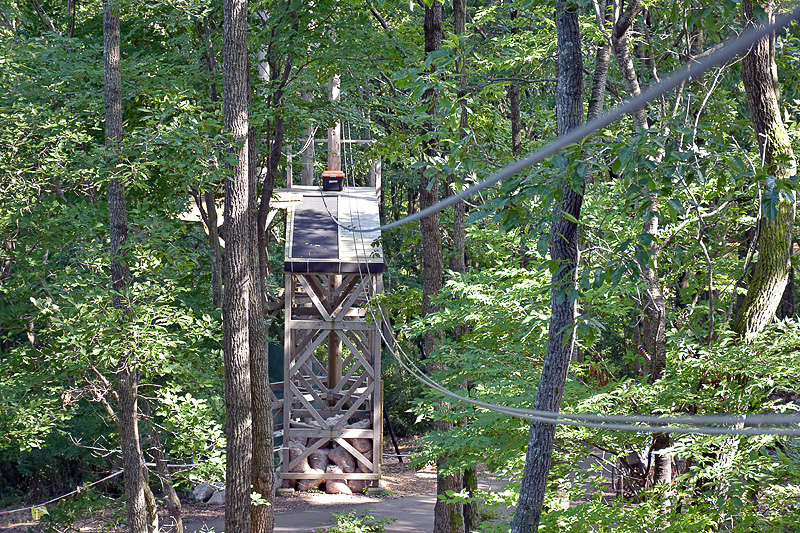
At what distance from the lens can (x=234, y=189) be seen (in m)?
9.05

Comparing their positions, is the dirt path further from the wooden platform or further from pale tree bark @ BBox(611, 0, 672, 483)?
pale tree bark @ BBox(611, 0, 672, 483)

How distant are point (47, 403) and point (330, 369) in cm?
852

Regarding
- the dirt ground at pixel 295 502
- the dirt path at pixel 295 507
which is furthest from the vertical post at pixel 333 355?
the dirt path at pixel 295 507

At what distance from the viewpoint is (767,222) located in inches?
249

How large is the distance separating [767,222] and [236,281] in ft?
19.4

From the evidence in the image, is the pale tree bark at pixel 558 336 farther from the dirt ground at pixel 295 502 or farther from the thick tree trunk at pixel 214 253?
the thick tree trunk at pixel 214 253

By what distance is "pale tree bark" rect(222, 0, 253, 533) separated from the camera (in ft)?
29.5

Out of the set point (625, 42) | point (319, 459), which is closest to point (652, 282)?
point (625, 42)

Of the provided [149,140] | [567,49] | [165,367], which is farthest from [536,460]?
[149,140]

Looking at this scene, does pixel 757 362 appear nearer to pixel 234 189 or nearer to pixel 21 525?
pixel 234 189

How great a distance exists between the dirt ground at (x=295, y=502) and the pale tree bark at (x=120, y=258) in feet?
11.3

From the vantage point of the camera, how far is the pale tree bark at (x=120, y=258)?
894 centimetres

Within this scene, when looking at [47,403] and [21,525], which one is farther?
[21,525]

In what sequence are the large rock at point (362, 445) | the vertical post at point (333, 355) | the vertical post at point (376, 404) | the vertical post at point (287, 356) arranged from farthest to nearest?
1. the vertical post at point (333, 355)
2. the large rock at point (362, 445)
3. the vertical post at point (376, 404)
4. the vertical post at point (287, 356)
